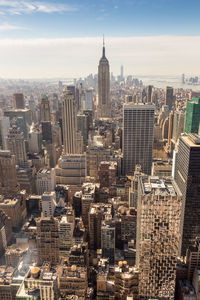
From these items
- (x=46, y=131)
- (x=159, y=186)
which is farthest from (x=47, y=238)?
(x=46, y=131)

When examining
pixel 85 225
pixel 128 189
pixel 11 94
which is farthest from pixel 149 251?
pixel 11 94

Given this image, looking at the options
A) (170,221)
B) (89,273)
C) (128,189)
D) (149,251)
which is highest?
(170,221)

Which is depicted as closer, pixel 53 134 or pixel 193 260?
pixel 193 260

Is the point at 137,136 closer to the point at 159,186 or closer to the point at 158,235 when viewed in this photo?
the point at 159,186

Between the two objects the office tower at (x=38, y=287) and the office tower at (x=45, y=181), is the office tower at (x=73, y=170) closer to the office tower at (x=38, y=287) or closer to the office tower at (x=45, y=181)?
the office tower at (x=45, y=181)

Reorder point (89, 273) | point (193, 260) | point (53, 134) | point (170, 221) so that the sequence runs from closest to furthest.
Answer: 1. point (170, 221)
2. point (193, 260)
3. point (89, 273)
4. point (53, 134)

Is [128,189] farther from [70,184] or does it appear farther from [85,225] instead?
[70,184]

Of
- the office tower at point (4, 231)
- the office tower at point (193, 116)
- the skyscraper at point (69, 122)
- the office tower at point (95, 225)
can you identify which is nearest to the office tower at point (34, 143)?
the skyscraper at point (69, 122)

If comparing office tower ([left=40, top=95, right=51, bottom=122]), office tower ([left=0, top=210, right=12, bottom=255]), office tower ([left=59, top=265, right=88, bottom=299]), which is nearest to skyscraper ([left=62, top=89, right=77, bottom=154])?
office tower ([left=40, top=95, right=51, bottom=122])

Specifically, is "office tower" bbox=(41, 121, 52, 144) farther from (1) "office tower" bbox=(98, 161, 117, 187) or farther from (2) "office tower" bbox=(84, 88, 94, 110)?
(2) "office tower" bbox=(84, 88, 94, 110)
